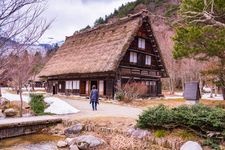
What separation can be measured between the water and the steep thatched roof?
14807 mm

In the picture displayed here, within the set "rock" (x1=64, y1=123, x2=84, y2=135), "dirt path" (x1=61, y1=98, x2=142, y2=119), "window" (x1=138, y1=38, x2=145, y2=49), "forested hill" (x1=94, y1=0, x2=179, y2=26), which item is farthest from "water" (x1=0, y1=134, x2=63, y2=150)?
"forested hill" (x1=94, y1=0, x2=179, y2=26)

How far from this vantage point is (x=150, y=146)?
12766 millimetres

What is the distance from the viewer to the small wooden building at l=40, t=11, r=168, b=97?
31.9m

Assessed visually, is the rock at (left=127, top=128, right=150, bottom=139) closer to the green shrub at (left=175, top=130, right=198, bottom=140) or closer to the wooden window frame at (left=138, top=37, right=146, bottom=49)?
the green shrub at (left=175, top=130, right=198, bottom=140)

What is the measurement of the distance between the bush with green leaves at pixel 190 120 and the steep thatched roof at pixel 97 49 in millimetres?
16477

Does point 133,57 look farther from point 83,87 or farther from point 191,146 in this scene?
point 191,146

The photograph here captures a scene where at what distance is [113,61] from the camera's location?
30.3 m

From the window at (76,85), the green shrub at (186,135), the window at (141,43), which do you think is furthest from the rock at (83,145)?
the window at (76,85)

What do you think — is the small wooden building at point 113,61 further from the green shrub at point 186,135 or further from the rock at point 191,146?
the rock at point 191,146

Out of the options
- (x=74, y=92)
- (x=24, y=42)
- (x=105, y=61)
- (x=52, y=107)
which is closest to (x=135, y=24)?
(x=105, y=61)

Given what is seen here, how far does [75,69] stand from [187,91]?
1916 cm

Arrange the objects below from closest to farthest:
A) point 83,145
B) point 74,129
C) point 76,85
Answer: point 83,145 < point 74,129 < point 76,85

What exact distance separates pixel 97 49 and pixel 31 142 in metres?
21.6

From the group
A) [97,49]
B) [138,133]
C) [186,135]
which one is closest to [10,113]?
Result: [138,133]
